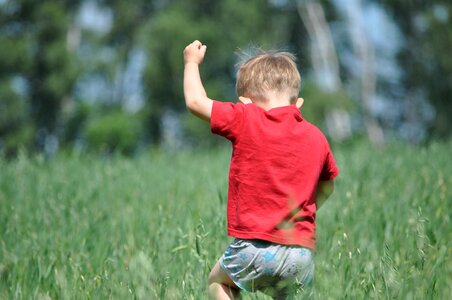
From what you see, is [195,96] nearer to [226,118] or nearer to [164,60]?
[226,118]

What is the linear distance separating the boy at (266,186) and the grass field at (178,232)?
0.38ft

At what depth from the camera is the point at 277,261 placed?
258 cm

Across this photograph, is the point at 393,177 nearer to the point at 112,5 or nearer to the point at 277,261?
the point at 277,261

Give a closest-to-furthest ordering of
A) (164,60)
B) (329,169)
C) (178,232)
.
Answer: (329,169) → (178,232) → (164,60)

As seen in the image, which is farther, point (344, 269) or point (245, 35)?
point (245, 35)

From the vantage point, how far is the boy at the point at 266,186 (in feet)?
8.48

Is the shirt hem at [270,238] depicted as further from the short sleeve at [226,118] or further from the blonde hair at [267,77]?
the blonde hair at [267,77]

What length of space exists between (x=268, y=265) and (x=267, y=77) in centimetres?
74

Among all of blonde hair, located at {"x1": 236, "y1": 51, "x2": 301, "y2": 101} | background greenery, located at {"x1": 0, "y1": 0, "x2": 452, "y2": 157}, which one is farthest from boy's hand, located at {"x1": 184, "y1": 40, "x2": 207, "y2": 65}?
background greenery, located at {"x1": 0, "y1": 0, "x2": 452, "y2": 157}

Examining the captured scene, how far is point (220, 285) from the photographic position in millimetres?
2719

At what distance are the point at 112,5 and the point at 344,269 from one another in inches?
1129

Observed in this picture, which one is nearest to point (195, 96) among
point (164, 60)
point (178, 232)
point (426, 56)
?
→ point (178, 232)

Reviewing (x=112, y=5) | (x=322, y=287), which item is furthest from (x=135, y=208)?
(x=112, y=5)

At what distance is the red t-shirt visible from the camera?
2592 millimetres
